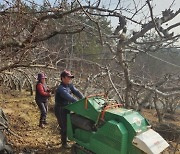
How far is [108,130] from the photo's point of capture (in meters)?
4.42

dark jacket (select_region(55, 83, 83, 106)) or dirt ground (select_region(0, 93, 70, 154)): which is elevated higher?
dark jacket (select_region(55, 83, 83, 106))

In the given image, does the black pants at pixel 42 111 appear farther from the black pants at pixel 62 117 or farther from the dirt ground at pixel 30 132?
the black pants at pixel 62 117

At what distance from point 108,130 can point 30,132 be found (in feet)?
10.6

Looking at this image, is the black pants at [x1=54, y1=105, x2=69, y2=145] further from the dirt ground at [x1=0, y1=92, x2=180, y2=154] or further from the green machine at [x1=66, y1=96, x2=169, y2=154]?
the dirt ground at [x1=0, y1=92, x2=180, y2=154]

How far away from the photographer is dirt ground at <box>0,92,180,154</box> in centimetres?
594

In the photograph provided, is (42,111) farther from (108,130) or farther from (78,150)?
(108,130)

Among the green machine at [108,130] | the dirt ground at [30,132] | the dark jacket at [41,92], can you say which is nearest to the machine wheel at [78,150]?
the green machine at [108,130]

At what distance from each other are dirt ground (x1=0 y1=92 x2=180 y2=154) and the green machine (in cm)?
93

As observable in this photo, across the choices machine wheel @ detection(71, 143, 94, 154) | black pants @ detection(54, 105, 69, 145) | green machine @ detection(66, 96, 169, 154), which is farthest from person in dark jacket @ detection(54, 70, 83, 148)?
machine wheel @ detection(71, 143, 94, 154)

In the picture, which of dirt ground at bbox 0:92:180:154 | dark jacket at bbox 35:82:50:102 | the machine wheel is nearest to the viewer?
the machine wheel

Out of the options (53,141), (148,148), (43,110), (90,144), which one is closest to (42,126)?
(43,110)

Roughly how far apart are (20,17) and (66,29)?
102cm

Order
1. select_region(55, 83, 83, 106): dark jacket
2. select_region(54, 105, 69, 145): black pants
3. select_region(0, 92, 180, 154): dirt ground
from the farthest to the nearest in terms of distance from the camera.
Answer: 1. select_region(0, 92, 180, 154): dirt ground
2. select_region(54, 105, 69, 145): black pants
3. select_region(55, 83, 83, 106): dark jacket

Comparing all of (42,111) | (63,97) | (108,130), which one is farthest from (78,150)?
(42,111)
